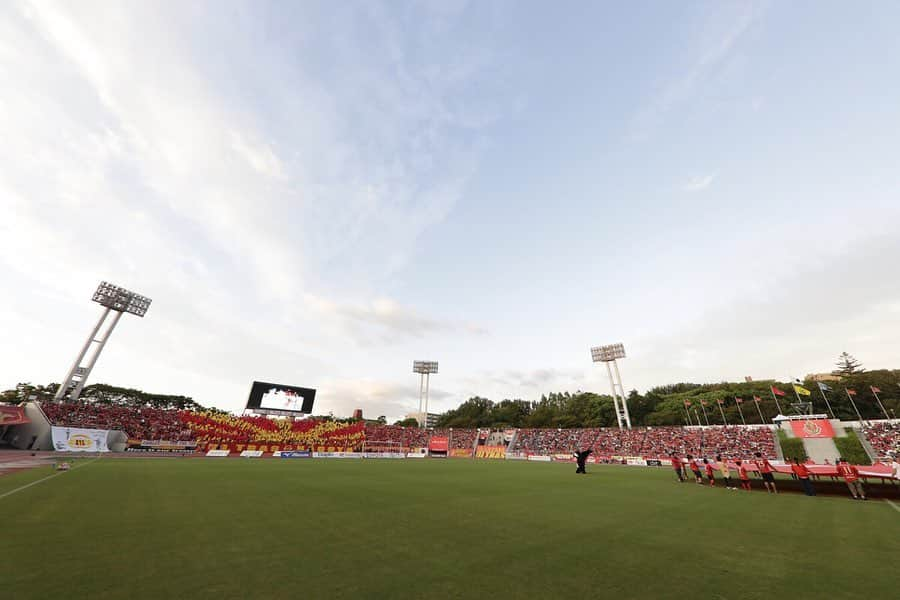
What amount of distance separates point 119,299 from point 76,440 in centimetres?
2724

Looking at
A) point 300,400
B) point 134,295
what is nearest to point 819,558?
point 300,400

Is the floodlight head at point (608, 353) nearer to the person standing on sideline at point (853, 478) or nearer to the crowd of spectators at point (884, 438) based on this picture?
the crowd of spectators at point (884, 438)

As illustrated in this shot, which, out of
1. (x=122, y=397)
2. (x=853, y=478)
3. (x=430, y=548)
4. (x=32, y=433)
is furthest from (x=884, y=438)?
(x=122, y=397)

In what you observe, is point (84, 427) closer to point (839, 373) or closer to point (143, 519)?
point (143, 519)

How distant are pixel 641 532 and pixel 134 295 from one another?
7605 centimetres

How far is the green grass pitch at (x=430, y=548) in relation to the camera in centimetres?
467

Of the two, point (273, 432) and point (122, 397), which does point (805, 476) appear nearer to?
point (273, 432)

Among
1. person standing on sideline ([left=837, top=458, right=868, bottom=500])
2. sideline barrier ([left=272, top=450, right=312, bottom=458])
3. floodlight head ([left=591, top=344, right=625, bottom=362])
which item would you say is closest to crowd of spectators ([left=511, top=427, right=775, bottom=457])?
floodlight head ([left=591, top=344, right=625, bottom=362])

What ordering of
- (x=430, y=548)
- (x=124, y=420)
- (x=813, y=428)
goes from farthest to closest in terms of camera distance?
1. (x=124, y=420)
2. (x=813, y=428)
3. (x=430, y=548)

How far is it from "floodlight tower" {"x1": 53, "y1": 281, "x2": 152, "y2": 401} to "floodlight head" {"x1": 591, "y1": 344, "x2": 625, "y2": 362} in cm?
8377

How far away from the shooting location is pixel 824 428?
3136 cm

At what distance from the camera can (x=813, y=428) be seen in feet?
105

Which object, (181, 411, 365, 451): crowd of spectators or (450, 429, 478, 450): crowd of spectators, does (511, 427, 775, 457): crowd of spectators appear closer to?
(450, 429, 478, 450): crowd of spectators

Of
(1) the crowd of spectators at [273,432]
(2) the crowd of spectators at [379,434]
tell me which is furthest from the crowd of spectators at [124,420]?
(1) the crowd of spectators at [273,432]
